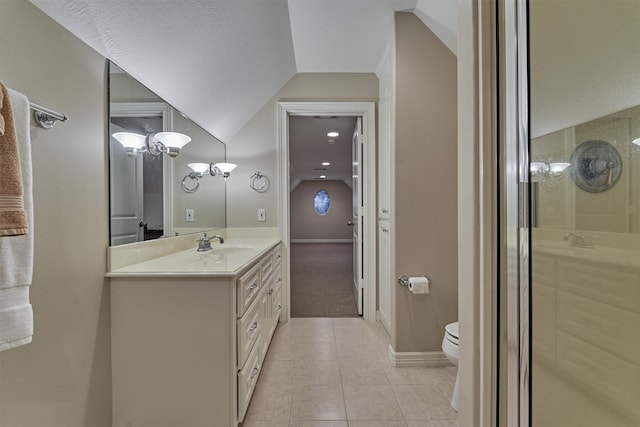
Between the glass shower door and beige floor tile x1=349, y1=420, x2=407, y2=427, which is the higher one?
the glass shower door

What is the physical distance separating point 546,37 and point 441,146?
140 cm

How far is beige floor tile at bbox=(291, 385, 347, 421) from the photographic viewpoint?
141 cm

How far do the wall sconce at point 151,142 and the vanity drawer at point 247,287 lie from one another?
0.88 m

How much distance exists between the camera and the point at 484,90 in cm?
57

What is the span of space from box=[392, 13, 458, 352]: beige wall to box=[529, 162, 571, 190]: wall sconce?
4.37ft

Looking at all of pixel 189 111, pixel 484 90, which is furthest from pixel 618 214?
pixel 189 111

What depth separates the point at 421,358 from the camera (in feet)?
6.11

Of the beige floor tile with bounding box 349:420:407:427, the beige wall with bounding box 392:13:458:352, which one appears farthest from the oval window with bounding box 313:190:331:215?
the beige floor tile with bounding box 349:420:407:427

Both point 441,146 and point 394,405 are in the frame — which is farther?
point 441,146

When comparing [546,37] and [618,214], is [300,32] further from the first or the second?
[618,214]

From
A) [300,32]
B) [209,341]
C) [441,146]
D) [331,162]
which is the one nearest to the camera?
[209,341]

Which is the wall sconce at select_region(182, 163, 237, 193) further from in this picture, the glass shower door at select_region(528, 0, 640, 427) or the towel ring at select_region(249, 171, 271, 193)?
the glass shower door at select_region(528, 0, 640, 427)

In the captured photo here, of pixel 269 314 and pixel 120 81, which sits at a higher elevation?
pixel 120 81

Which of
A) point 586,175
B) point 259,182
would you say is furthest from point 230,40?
point 586,175
